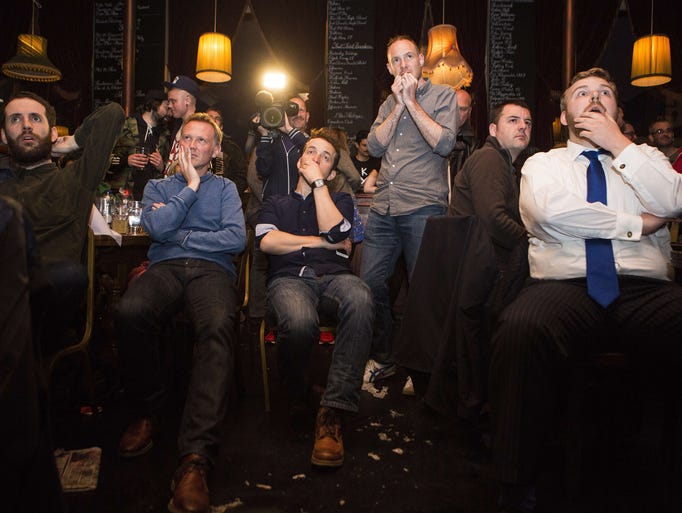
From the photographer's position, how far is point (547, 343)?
1.41 meters

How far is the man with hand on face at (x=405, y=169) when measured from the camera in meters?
2.44

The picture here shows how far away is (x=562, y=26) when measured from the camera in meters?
6.06

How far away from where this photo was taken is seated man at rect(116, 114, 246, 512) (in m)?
1.58

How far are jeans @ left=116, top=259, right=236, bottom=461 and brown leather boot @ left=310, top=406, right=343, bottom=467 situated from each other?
34 centimetres

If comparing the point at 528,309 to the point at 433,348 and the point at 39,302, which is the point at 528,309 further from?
the point at 39,302

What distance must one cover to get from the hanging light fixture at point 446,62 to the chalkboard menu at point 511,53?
2507 mm

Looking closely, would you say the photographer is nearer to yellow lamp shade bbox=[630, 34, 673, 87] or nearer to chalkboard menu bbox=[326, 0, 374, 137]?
chalkboard menu bbox=[326, 0, 374, 137]

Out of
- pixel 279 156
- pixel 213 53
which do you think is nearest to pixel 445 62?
pixel 279 156

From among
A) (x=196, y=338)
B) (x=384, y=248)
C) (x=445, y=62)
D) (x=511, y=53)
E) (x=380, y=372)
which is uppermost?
(x=511, y=53)

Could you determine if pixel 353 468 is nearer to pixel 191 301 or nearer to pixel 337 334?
pixel 337 334

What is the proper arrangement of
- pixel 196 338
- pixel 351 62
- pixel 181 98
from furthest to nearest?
pixel 351 62 < pixel 181 98 < pixel 196 338

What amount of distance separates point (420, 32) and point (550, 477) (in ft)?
18.2

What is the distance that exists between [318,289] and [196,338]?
0.52 m

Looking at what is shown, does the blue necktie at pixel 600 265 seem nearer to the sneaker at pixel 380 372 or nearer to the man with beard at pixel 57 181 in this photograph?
the sneaker at pixel 380 372
